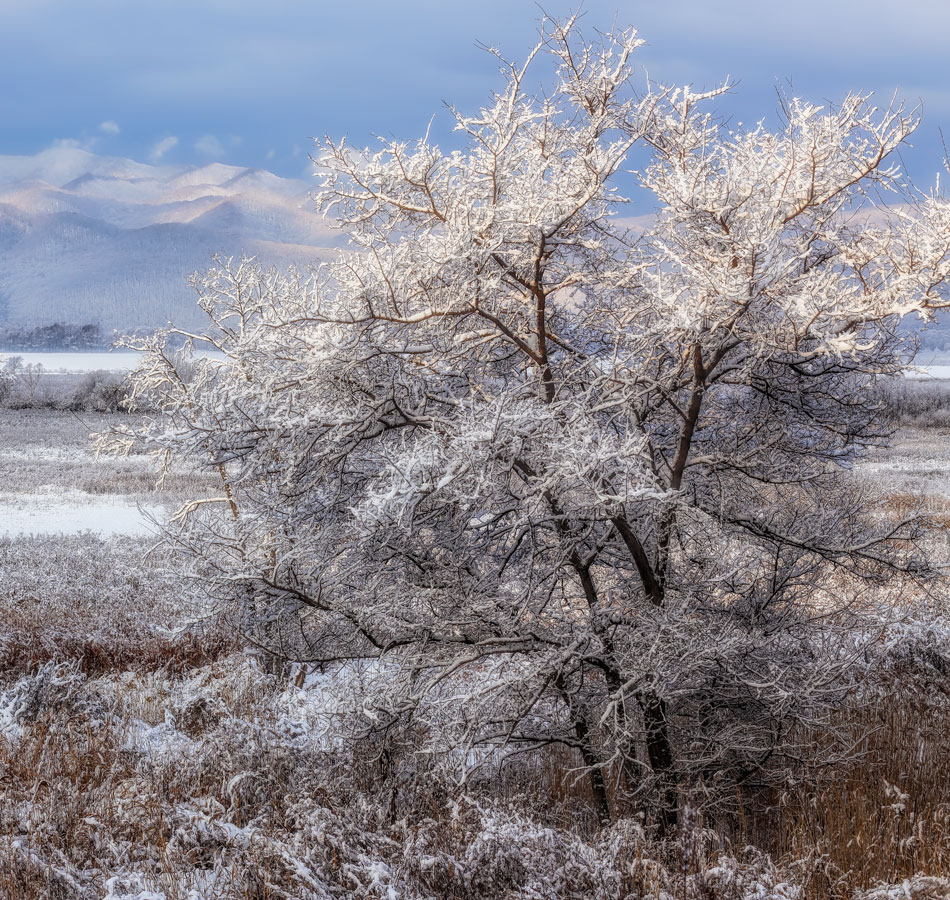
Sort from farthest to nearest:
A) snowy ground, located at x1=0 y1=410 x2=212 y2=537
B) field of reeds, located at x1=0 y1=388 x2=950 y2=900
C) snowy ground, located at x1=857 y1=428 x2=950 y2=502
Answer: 1. snowy ground, located at x1=857 y1=428 x2=950 y2=502
2. snowy ground, located at x1=0 y1=410 x2=212 y2=537
3. field of reeds, located at x1=0 y1=388 x2=950 y2=900

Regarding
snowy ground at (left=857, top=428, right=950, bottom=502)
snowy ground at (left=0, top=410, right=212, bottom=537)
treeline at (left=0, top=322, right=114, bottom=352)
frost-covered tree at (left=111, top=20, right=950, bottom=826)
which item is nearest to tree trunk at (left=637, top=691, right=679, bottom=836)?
frost-covered tree at (left=111, top=20, right=950, bottom=826)

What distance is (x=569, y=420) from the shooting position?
3.78 meters

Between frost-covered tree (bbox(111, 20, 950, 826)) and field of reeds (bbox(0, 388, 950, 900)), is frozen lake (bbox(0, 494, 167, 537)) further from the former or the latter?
frost-covered tree (bbox(111, 20, 950, 826))

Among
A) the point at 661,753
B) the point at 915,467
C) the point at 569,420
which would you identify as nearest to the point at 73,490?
the point at 661,753

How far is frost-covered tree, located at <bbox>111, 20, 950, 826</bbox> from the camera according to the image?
3846 millimetres

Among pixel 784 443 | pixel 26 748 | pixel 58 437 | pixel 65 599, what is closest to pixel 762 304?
pixel 784 443

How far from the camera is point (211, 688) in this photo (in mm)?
7148

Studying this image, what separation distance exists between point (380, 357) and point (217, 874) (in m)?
2.55

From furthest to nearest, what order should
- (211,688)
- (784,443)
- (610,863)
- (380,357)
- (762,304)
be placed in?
1. (211,688)
2. (784,443)
3. (380,357)
4. (762,304)
5. (610,863)

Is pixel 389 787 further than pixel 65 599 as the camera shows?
No

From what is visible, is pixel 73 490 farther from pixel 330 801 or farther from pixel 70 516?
pixel 330 801

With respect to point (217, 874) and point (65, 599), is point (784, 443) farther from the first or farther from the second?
point (65, 599)

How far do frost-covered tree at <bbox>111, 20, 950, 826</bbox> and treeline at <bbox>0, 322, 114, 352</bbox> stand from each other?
153860 millimetres

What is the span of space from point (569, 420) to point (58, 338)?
6564 inches
